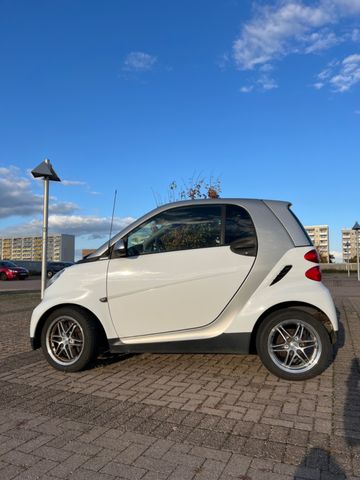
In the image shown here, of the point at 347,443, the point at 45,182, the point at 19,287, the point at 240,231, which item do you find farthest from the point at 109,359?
the point at 19,287

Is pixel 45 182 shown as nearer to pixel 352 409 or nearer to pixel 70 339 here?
pixel 70 339

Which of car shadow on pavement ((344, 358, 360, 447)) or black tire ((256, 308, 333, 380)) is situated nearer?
car shadow on pavement ((344, 358, 360, 447))

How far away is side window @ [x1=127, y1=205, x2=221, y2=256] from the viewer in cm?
497

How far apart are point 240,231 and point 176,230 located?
28.3 inches

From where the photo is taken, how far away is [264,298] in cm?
467

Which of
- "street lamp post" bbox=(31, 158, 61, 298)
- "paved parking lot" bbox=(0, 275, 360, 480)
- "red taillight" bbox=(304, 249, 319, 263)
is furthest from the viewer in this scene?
"street lamp post" bbox=(31, 158, 61, 298)

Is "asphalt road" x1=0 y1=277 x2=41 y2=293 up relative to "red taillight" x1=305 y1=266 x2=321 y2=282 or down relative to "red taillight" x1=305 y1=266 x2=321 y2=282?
down

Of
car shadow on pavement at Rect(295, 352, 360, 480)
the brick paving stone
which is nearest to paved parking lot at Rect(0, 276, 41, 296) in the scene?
car shadow on pavement at Rect(295, 352, 360, 480)

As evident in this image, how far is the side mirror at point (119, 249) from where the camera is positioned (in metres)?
4.95

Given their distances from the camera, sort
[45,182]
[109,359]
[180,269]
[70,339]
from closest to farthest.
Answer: [180,269], [70,339], [109,359], [45,182]

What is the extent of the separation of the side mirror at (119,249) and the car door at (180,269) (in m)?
0.05

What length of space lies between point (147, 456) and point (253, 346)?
7.01ft

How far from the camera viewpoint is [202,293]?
15.6 ft

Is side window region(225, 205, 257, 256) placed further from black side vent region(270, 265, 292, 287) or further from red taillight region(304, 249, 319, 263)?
red taillight region(304, 249, 319, 263)
